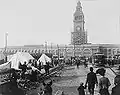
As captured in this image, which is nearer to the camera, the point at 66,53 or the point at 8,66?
the point at 8,66

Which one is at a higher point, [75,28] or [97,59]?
[75,28]

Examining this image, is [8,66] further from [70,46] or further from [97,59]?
[70,46]

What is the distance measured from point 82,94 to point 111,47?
114 metres

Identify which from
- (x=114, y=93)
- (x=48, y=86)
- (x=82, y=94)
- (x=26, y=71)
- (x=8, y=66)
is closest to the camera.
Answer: (x=114, y=93)

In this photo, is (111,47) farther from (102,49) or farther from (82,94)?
(82,94)

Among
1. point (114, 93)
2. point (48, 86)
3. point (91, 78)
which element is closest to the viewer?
point (114, 93)

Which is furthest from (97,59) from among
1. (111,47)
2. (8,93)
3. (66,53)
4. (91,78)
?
(111,47)

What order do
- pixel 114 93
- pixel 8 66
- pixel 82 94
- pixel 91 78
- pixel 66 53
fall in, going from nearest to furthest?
pixel 114 93 → pixel 82 94 → pixel 91 78 → pixel 8 66 → pixel 66 53

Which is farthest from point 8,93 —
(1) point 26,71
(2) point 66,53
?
(2) point 66,53

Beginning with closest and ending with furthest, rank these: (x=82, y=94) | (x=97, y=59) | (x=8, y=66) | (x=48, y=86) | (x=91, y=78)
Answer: (x=48, y=86)
(x=82, y=94)
(x=91, y=78)
(x=8, y=66)
(x=97, y=59)

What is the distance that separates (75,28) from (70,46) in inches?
346

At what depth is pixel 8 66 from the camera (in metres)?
14.8

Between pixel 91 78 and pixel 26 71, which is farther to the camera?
pixel 26 71

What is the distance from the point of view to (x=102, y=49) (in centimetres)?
→ 11912
